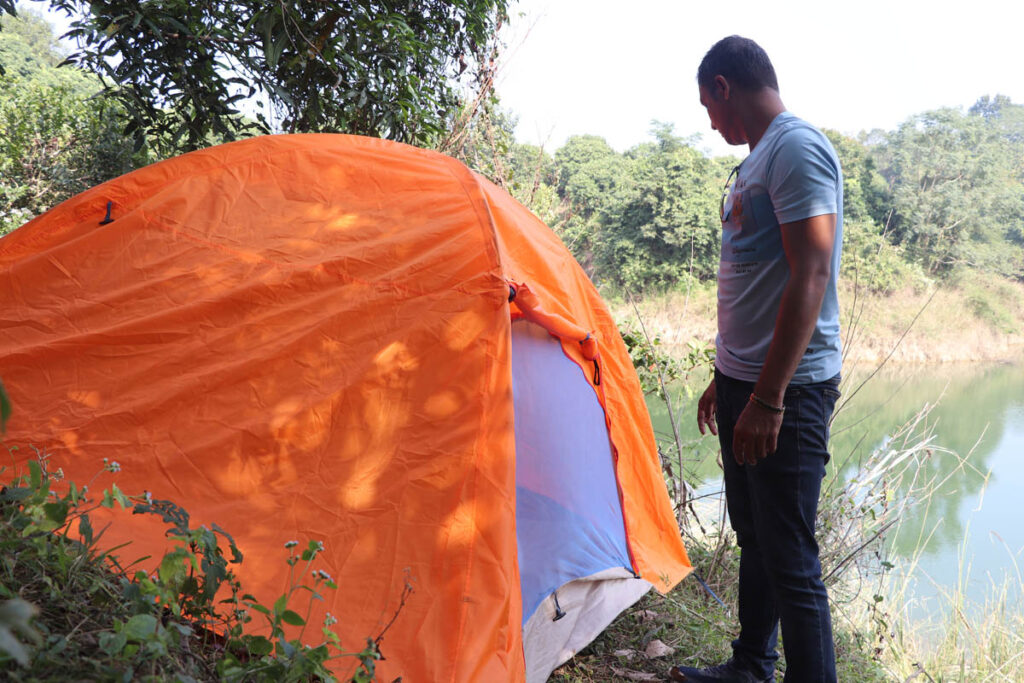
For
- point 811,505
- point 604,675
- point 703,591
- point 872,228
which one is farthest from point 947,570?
point 872,228

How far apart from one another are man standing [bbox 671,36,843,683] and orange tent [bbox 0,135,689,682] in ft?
1.68

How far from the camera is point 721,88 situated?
1633 mm

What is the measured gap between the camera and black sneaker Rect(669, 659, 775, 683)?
1780 millimetres

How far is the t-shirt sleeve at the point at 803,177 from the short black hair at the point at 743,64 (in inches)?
8.7

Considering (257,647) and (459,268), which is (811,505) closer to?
(459,268)

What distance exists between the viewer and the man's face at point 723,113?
1.63 metres

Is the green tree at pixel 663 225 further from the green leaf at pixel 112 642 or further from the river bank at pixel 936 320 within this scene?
the green leaf at pixel 112 642

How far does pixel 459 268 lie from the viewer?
180 centimetres

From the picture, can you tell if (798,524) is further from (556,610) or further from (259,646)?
(259,646)

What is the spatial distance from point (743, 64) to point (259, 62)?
2238 mm

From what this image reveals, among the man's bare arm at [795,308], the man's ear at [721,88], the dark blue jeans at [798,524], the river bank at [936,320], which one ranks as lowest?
the river bank at [936,320]

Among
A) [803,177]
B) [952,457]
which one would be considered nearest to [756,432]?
[803,177]

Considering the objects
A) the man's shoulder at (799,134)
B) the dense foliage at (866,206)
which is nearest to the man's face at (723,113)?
the man's shoulder at (799,134)

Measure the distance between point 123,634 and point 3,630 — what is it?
576 millimetres
